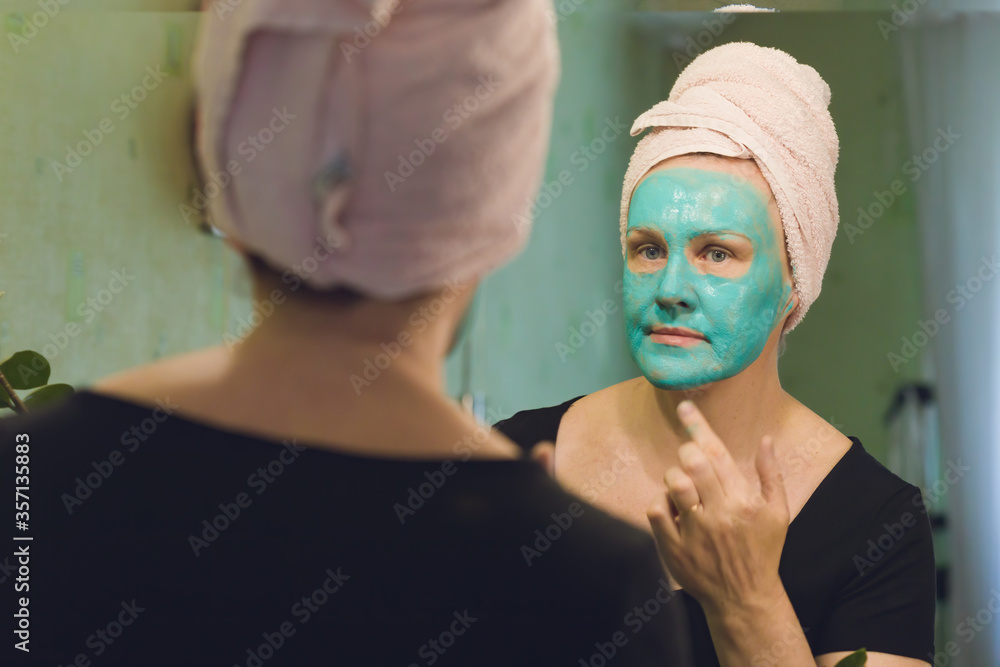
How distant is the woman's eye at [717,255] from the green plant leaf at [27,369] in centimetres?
53

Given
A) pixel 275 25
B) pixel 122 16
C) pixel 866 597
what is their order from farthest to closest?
1. pixel 866 597
2. pixel 122 16
3. pixel 275 25

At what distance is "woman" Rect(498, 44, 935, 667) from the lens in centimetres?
71

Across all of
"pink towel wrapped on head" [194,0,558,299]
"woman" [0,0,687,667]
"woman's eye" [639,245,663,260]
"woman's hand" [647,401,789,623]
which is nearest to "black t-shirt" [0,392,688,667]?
"woman" [0,0,687,667]

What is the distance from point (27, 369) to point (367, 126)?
397mm

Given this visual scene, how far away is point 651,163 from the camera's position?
77 cm

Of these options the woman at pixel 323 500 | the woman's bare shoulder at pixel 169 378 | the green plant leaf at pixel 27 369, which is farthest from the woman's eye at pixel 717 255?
the green plant leaf at pixel 27 369

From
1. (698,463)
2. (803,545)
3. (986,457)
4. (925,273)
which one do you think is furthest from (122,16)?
(986,457)

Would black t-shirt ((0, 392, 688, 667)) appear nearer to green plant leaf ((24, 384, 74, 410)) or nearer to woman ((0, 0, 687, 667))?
woman ((0, 0, 687, 667))

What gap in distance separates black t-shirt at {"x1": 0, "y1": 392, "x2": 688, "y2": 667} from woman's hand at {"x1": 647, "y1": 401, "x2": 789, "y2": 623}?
0.22 m

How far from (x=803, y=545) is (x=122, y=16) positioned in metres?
0.70

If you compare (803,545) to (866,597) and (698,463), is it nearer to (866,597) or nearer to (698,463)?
(866,597)

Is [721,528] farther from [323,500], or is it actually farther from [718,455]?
[323,500]

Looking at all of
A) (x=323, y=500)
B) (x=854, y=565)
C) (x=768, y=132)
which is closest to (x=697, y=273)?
(x=768, y=132)

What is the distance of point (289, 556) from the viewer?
488mm
